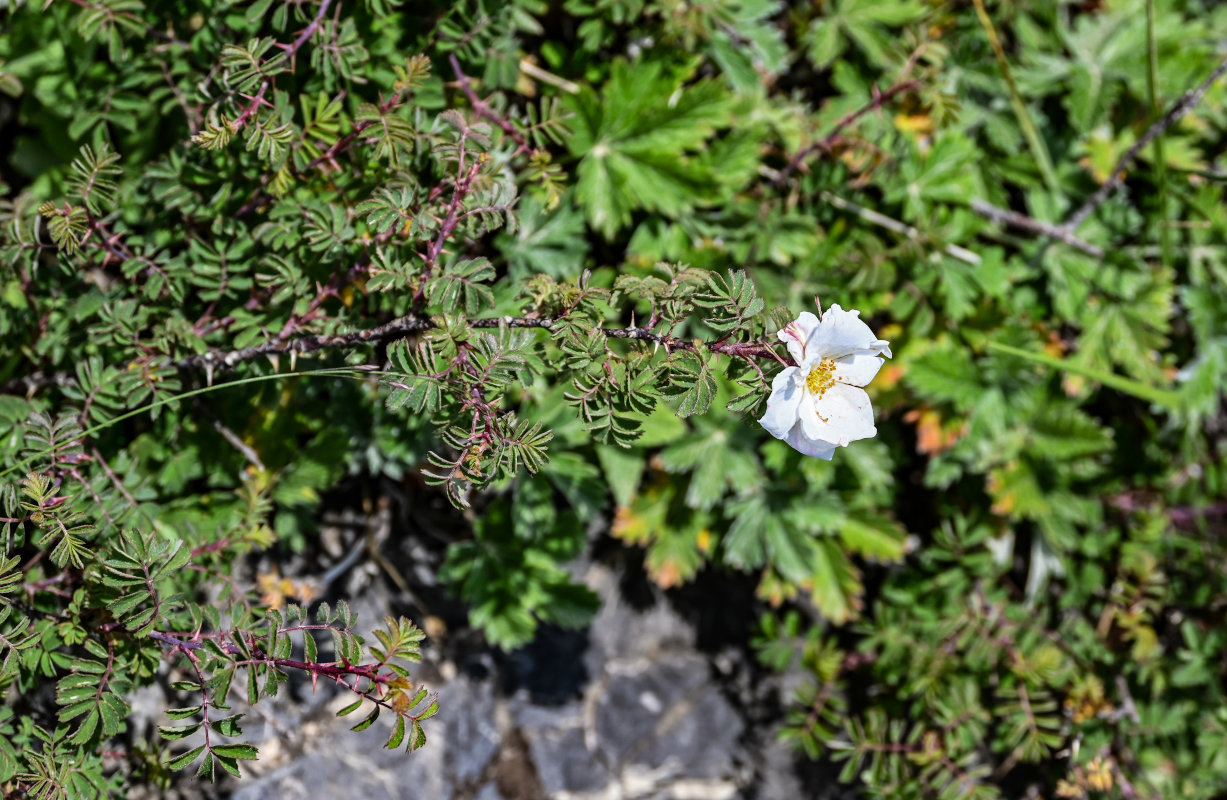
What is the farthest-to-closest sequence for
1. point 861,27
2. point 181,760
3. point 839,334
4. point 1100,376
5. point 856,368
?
point 861,27
point 1100,376
point 856,368
point 839,334
point 181,760

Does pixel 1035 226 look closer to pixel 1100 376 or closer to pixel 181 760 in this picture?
pixel 1100 376

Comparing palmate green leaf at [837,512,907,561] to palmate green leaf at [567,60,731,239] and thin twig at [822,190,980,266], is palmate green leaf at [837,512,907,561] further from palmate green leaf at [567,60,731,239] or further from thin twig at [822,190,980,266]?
palmate green leaf at [567,60,731,239]

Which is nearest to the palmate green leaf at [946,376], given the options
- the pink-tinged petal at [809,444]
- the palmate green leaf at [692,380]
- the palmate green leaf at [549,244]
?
the palmate green leaf at [549,244]

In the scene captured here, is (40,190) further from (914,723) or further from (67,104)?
(914,723)

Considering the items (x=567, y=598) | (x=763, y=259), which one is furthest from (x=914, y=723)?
(x=763, y=259)

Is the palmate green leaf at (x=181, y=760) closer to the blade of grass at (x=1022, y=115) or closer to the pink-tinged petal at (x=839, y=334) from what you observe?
the pink-tinged petal at (x=839, y=334)

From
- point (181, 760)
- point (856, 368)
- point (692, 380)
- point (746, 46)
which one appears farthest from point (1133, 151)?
point (181, 760)

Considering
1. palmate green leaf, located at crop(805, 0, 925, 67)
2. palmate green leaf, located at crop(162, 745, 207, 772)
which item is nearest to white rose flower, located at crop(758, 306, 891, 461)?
palmate green leaf, located at crop(162, 745, 207, 772)
